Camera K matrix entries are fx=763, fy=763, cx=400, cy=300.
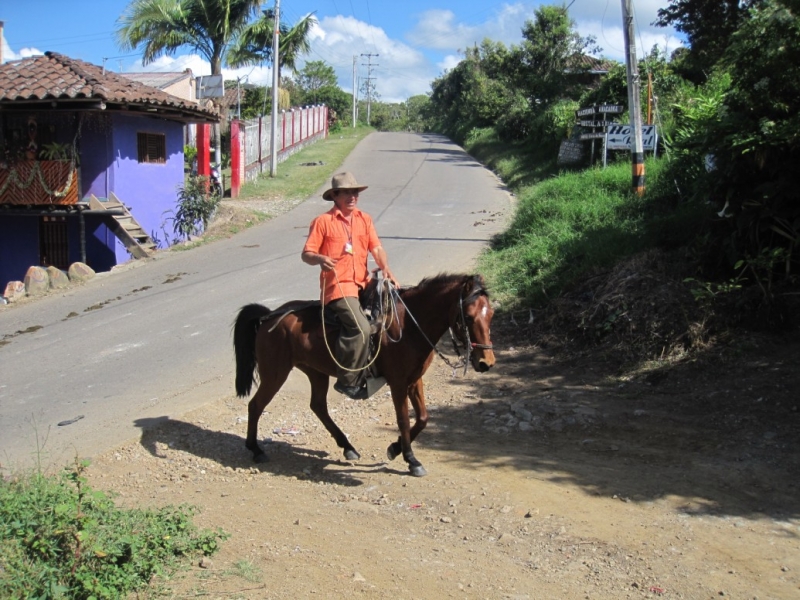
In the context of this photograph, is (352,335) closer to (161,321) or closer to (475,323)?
(475,323)

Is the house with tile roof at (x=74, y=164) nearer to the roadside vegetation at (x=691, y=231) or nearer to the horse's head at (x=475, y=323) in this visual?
the roadside vegetation at (x=691, y=231)

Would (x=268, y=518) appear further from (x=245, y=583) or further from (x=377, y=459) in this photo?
(x=377, y=459)

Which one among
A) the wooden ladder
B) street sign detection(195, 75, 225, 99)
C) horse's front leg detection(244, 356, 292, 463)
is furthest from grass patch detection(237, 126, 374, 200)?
horse's front leg detection(244, 356, 292, 463)

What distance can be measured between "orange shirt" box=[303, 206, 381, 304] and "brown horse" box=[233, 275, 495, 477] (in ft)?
1.25

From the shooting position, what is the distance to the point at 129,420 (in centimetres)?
752

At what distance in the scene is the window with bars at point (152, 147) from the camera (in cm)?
1933

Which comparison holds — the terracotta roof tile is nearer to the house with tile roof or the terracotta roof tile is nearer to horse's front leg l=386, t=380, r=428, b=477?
the house with tile roof

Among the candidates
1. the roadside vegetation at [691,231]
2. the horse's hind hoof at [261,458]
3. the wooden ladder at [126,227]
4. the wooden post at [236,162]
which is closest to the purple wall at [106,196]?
the wooden ladder at [126,227]

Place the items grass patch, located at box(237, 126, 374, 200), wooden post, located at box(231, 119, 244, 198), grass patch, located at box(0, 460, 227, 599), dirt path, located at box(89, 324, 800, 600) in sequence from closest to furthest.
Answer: grass patch, located at box(0, 460, 227, 599)
dirt path, located at box(89, 324, 800, 600)
wooden post, located at box(231, 119, 244, 198)
grass patch, located at box(237, 126, 374, 200)

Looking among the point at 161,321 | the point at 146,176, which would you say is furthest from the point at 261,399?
the point at 146,176

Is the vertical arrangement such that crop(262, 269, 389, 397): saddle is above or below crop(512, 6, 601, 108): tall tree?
below

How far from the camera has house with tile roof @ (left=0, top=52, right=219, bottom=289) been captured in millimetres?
16913

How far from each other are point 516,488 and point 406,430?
97 centimetres

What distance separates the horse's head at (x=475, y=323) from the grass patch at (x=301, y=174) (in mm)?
19877
